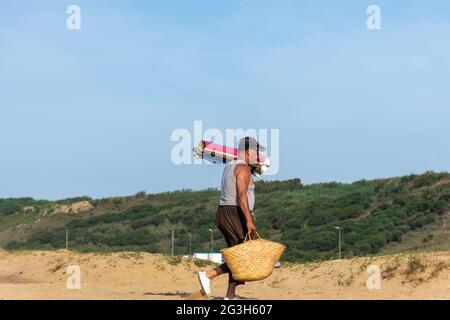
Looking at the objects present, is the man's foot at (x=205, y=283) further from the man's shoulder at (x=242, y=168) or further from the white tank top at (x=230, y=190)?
the man's shoulder at (x=242, y=168)

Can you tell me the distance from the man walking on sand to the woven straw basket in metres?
0.22

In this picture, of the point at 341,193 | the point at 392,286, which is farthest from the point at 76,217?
the point at 392,286

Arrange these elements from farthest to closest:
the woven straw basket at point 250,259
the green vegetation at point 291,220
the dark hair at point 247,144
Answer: the green vegetation at point 291,220 < the dark hair at point 247,144 < the woven straw basket at point 250,259

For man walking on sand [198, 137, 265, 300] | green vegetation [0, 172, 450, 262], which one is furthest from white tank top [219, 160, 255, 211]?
green vegetation [0, 172, 450, 262]

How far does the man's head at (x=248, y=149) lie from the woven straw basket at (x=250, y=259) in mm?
1116

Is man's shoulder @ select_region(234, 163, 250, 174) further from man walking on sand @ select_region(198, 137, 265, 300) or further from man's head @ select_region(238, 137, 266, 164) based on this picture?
man's head @ select_region(238, 137, 266, 164)

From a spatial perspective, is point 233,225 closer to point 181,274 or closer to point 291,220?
point 181,274

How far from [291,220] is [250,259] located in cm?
4558

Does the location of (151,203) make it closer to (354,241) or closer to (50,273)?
(354,241)

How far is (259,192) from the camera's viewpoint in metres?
76.2

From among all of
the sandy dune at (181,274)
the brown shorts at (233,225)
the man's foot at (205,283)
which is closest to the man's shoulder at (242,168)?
the brown shorts at (233,225)

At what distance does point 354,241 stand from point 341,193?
26553mm

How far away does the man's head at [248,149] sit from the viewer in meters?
12.1

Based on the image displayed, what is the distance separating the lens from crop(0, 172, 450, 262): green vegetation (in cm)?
4778
